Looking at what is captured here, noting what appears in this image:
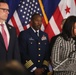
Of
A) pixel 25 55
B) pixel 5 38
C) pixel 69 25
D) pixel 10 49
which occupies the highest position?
pixel 69 25

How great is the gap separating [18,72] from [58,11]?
11.9ft

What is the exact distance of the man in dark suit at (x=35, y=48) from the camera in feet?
9.36

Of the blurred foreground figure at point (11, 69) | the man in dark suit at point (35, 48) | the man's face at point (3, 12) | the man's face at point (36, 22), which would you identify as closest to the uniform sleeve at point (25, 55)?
the man in dark suit at point (35, 48)

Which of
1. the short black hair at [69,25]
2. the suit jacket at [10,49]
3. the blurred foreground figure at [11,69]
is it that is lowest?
the suit jacket at [10,49]

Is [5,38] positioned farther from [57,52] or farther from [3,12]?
[57,52]

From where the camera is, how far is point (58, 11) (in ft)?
13.1

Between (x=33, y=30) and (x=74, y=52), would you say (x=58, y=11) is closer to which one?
(x=33, y=30)

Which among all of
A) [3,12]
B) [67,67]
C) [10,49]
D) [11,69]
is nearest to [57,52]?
[67,67]

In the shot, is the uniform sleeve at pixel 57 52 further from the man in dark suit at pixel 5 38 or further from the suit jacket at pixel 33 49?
the suit jacket at pixel 33 49

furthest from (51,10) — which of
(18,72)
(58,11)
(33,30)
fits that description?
(18,72)

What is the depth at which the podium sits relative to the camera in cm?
165

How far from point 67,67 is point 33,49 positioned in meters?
1.30

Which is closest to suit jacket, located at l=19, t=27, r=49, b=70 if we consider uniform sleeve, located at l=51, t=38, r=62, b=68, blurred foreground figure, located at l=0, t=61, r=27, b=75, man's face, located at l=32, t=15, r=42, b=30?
man's face, located at l=32, t=15, r=42, b=30

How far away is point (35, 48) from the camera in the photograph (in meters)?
2.96
